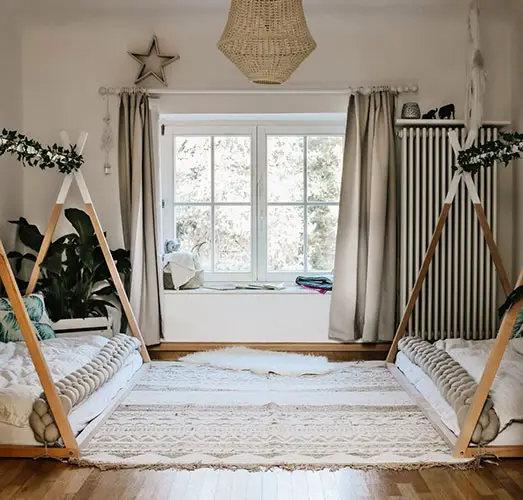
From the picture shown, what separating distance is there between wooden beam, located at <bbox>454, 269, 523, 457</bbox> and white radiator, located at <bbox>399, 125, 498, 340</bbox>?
2249 mm

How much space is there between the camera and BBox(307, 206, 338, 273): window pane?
20.0 ft

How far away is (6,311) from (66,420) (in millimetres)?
1522

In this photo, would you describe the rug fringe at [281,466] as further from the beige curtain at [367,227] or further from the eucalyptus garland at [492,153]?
the beige curtain at [367,227]

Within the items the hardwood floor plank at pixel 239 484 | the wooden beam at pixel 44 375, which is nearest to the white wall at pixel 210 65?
the wooden beam at pixel 44 375

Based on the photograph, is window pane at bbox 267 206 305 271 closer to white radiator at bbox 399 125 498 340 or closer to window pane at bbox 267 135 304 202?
window pane at bbox 267 135 304 202

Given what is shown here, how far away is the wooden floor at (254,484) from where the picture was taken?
9.30ft

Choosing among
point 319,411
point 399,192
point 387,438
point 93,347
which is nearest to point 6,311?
point 93,347

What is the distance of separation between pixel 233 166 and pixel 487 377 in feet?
11.1

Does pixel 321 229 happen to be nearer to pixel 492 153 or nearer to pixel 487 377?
pixel 492 153

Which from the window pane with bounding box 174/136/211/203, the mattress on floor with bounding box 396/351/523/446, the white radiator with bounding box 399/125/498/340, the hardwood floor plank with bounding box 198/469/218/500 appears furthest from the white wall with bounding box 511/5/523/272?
the hardwood floor plank with bounding box 198/469/218/500

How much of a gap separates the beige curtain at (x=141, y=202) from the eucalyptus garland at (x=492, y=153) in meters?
2.29

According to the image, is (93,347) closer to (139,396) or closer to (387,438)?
(139,396)

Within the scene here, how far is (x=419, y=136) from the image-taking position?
5461 mm

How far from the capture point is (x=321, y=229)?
6105 millimetres
